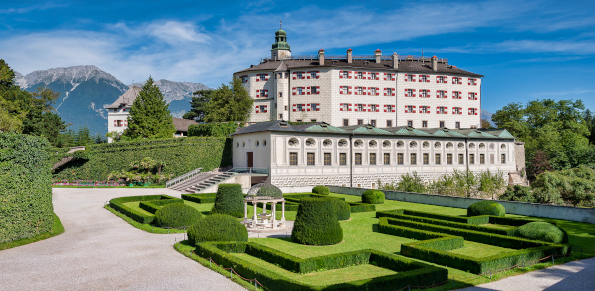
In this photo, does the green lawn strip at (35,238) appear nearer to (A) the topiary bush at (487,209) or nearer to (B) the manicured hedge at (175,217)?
(B) the manicured hedge at (175,217)

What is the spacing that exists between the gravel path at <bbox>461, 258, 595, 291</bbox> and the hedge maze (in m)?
0.57


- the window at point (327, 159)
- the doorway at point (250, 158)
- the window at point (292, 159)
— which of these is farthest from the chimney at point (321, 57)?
the window at point (292, 159)

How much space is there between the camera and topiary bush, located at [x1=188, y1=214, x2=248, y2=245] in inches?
519

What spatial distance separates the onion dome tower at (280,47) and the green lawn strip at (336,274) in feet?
169

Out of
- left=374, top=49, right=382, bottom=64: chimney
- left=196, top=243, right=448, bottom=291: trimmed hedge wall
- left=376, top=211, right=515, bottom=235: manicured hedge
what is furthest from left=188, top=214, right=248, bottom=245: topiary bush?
left=374, top=49, right=382, bottom=64: chimney

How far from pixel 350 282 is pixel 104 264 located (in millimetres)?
7544

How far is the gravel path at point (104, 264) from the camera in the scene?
9680 millimetres

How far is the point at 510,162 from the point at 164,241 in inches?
1722

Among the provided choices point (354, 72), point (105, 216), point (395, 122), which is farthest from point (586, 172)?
point (105, 216)

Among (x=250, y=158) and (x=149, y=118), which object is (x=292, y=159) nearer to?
(x=250, y=158)

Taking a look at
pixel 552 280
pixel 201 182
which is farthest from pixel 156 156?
pixel 552 280

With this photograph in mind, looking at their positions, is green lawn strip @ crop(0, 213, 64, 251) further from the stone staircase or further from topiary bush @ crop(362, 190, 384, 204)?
topiary bush @ crop(362, 190, 384, 204)

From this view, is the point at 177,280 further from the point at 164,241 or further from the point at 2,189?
the point at 2,189

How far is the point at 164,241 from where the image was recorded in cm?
1461
